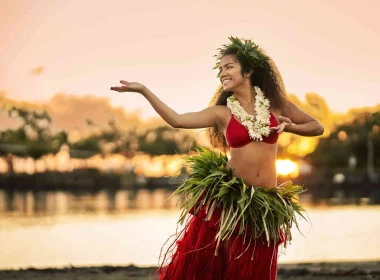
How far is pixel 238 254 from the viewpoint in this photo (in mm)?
4492

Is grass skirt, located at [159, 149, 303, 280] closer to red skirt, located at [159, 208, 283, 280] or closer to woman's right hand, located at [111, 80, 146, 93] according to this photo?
red skirt, located at [159, 208, 283, 280]

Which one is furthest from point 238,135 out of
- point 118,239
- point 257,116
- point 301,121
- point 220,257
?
point 118,239

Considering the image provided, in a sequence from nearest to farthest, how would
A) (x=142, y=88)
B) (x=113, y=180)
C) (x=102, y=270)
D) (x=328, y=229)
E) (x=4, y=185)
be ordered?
(x=142, y=88)
(x=102, y=270)
(x=328, y=229)
(x=4, y=185)
(x=113, y=180)

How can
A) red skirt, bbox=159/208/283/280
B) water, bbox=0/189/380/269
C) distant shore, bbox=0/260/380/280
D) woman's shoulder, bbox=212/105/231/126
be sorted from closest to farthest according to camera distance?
red skirt, bbox=159/208/283/280 < woman's shoulder, bbox=212/105/231/126 < distant shore, bbox=0/260/380/280 < water, bbox=0/189/380/269

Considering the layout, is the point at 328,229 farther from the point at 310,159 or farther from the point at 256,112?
the point at 310,159

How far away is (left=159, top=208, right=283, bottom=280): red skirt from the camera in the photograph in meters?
4.49

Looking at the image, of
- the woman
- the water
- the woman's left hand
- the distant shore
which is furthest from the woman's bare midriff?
the water

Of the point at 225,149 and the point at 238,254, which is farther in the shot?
the point at 225,149

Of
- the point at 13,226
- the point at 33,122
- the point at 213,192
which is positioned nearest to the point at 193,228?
the point at 213,192

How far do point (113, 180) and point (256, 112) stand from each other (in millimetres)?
71665

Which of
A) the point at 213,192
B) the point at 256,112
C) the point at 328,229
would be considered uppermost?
the point at 256,112

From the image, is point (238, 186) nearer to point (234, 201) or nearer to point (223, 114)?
point (234, 201)

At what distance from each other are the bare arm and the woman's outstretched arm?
42 centimetres

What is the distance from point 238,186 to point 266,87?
0.63 m
